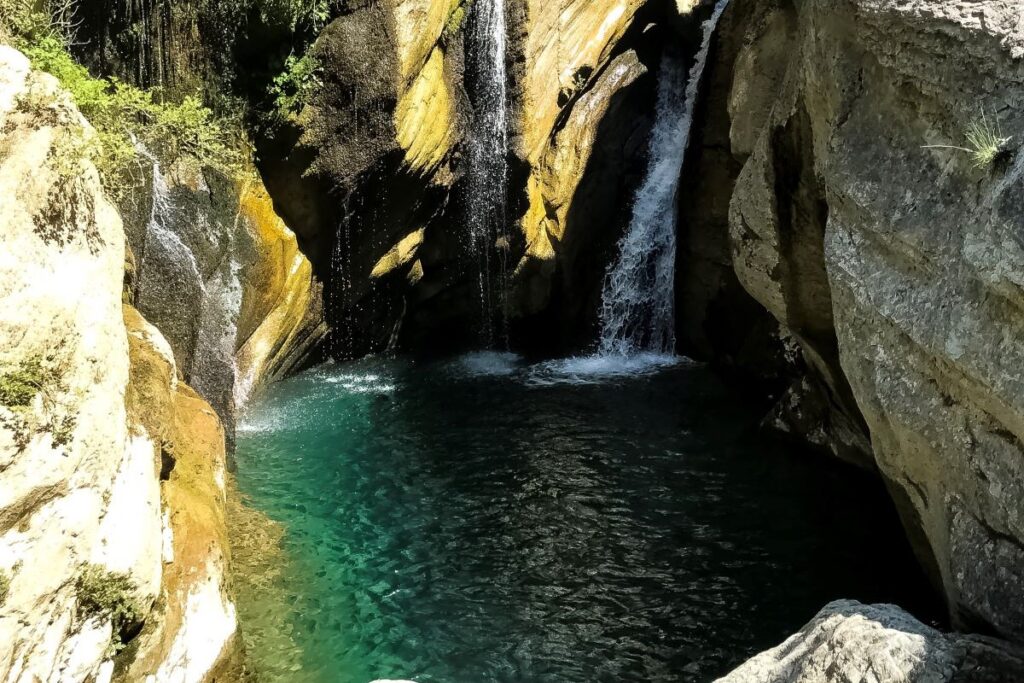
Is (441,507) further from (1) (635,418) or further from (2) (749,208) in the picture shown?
(2) (749,208)

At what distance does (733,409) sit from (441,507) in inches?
221

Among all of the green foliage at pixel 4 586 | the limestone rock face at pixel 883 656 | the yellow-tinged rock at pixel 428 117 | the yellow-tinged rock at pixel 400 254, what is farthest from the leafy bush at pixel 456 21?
the limestone rock face at pixel 883 656

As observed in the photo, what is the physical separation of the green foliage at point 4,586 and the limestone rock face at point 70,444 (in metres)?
0.01

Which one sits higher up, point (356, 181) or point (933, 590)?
point (356, 181)

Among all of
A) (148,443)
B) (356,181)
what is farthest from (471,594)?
Answer: (356,181)

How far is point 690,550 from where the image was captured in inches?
341

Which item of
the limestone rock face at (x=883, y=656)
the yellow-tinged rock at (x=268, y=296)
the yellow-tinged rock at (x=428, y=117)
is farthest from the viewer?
the yellow-tinged rock at (x=428, y=117)

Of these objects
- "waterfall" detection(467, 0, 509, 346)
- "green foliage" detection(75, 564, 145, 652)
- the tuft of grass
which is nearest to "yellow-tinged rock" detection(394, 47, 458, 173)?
"waterfall" detection(467, 0, 509, 346)

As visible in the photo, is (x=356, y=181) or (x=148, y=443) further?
(x=356, y=181)

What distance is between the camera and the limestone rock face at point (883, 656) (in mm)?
4082

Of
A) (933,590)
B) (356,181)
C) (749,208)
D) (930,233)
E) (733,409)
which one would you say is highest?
(356,181)

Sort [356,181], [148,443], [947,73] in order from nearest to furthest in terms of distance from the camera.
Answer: [947,73] → [148,443] → [356,181]

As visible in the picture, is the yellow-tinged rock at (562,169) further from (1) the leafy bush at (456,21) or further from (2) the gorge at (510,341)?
(1) the leafy bush at (456,21)

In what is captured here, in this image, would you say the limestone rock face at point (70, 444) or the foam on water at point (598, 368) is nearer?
the limestone rock face at point (70, 444)
